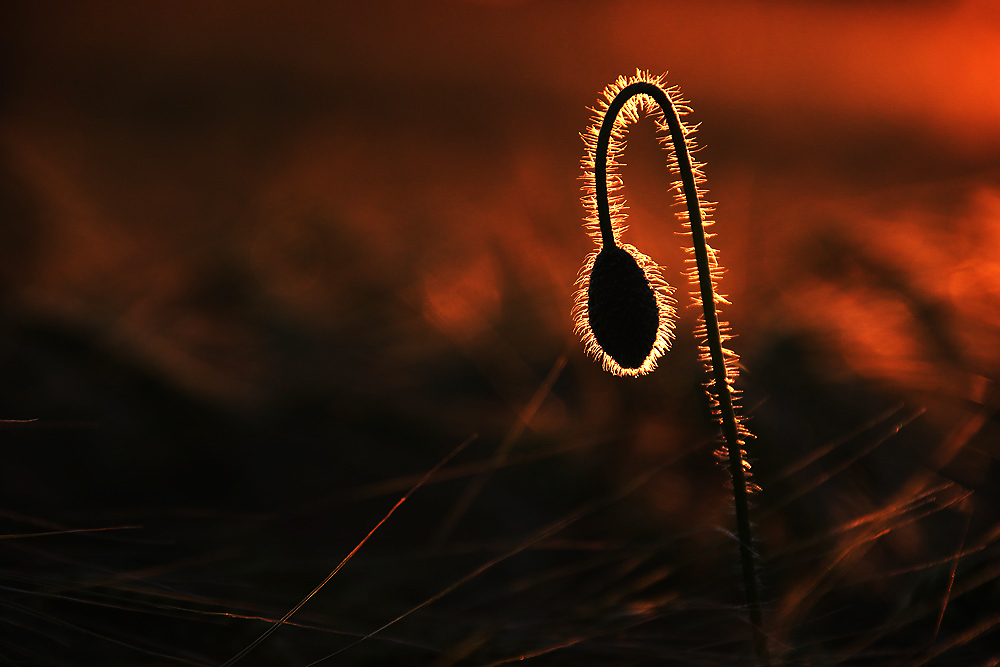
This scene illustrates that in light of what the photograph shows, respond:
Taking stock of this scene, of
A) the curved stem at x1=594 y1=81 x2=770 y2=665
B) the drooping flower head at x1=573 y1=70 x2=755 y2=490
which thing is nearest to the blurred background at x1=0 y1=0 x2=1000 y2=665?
the curved stem at x1=594 y1=81 x2=770 y2=665

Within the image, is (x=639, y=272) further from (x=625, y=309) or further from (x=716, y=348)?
(x=716, y=348)

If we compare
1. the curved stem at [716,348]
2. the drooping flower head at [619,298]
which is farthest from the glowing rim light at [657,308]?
the curved stem at [716,348]

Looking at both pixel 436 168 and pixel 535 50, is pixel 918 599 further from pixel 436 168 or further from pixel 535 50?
pixel 535 50

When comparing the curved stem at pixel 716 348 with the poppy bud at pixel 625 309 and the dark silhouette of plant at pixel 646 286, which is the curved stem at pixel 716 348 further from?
the poppy bud at pixel 625 309

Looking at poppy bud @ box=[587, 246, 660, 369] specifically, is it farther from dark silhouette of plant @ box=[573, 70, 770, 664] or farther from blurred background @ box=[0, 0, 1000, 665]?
blurred background @ box=[0, 0, 1000, 665]

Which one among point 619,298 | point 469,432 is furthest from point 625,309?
point 469,432

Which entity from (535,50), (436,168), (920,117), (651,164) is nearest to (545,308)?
(436,168)
